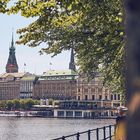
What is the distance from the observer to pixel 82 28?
16.2 meters

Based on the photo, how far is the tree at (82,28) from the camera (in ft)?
30.8

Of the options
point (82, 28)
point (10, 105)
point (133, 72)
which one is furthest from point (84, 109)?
point (133, 72)

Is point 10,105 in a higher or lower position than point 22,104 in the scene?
lower

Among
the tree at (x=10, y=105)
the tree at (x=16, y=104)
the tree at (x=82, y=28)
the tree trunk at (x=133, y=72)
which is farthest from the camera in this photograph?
the tree at (x=10, y=105)

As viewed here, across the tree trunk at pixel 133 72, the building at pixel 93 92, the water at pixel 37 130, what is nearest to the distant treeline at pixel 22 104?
the building at pixel 93 92

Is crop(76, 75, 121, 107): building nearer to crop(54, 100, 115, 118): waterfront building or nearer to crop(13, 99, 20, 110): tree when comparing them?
crop(54, 100, 115, 118): waterfront building

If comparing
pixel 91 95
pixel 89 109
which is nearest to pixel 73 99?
pixel 91 95

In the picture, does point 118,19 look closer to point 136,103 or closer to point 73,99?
point 136,103

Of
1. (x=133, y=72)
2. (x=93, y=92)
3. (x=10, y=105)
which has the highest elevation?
(x=93, y=92)

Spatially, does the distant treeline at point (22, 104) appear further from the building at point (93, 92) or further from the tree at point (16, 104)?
the building at point (93, 92)

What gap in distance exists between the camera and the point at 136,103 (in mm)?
1155

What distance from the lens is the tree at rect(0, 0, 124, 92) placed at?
9391 mm

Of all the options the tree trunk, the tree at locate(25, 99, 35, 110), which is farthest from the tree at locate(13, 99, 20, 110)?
the tree trunk

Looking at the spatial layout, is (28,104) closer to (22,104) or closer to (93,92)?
(22,104)
